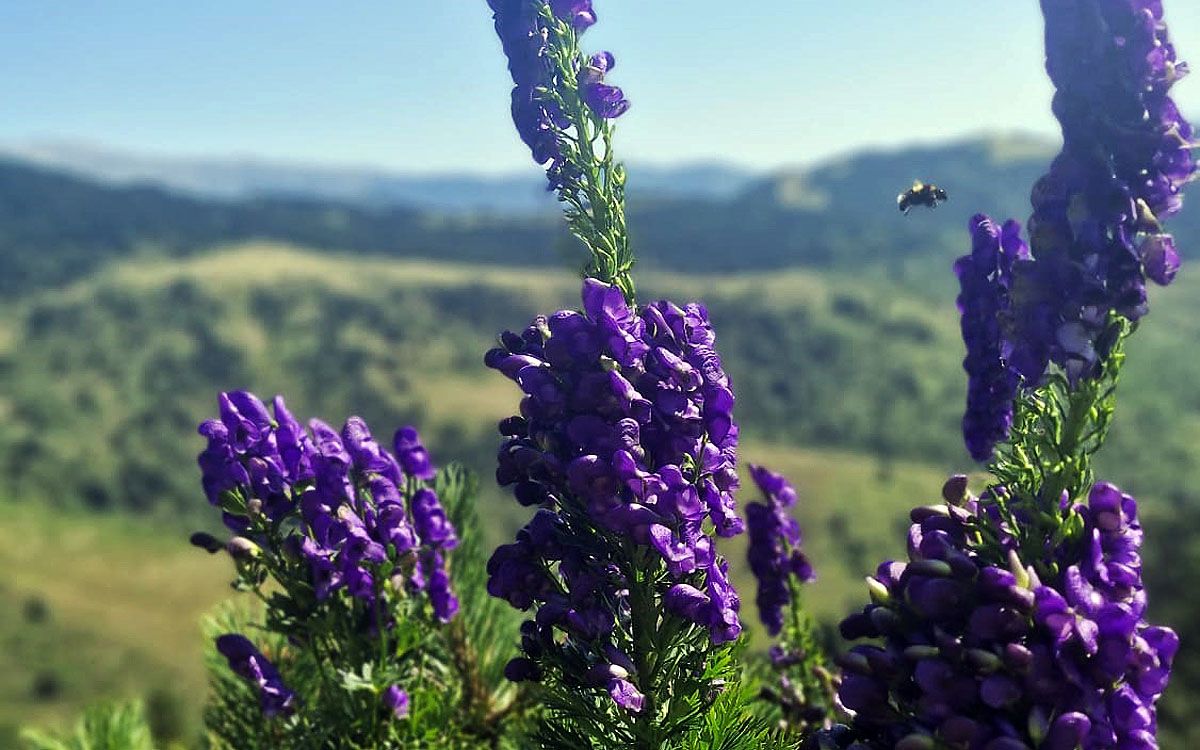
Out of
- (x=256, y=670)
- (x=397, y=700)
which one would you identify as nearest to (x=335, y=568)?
(x=397, y=700)

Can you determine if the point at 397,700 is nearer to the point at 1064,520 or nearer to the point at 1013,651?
the point at 1013,651

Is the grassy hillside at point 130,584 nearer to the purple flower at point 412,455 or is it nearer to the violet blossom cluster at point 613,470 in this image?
the purple flower at point 412,455

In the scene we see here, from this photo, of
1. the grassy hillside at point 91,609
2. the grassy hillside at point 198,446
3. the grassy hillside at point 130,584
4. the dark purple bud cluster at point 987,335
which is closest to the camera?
the dark purple bud cluster at point 987,335

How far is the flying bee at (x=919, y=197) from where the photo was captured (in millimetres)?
5714

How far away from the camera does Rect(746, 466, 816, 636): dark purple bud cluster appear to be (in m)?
4.08

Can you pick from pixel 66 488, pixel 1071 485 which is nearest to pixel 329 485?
pixel 1071 485

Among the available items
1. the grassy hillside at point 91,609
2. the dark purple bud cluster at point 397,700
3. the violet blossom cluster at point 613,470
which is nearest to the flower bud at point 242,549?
the dark purple bud cluster at point 397,700

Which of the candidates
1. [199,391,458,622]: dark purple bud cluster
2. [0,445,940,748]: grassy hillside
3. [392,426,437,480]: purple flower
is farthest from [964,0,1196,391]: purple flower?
[0,445,940,748]: grassy hillside

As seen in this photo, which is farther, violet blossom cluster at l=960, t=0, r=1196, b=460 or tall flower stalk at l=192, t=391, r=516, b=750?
tall flower stalk at l=192, t=391, r=516, b=750

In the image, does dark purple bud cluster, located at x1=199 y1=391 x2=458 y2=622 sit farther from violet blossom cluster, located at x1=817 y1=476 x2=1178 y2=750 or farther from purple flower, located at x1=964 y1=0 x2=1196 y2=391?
purple flower, located at x1=964 y1=0 x2=1196 y2=391

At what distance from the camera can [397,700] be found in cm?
336

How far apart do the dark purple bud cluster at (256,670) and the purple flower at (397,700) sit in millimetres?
552

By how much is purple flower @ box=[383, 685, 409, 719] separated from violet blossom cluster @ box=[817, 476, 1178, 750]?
1.68 meters

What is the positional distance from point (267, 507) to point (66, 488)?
169 meters
